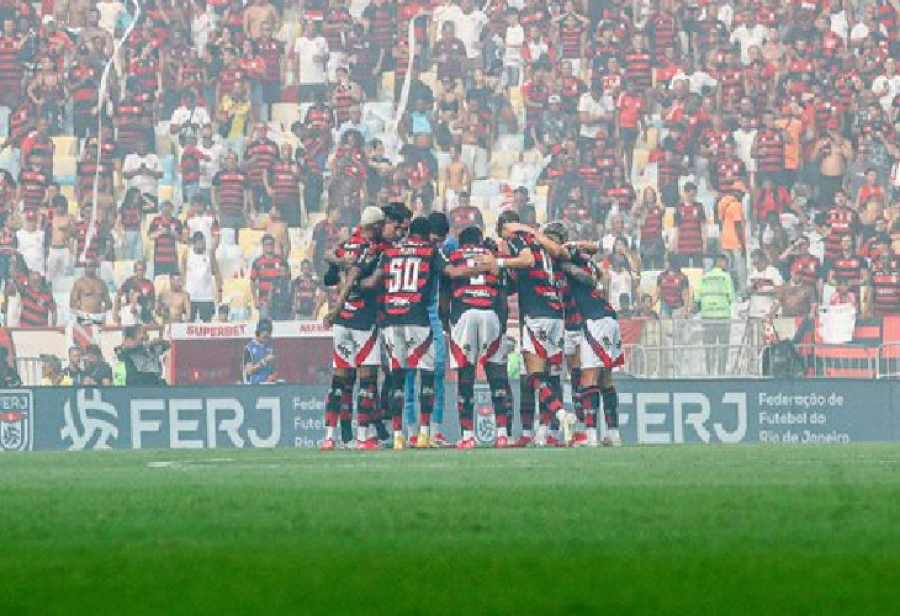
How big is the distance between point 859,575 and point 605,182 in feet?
73.1

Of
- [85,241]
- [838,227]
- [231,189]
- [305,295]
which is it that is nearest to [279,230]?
[231,189]

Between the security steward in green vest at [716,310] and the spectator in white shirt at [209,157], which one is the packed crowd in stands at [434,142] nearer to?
the spectator in white shirt at [209,157]

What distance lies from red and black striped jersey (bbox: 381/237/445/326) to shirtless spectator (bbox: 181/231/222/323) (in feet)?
31.3

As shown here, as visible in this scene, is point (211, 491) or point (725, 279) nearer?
point (211, 491)

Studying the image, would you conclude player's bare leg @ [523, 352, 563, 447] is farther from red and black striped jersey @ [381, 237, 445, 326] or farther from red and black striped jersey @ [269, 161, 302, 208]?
red and black striped jersey @ [269, 161, 302, 208]

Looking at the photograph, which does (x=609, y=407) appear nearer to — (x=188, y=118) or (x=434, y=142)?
(x=434, y=142)

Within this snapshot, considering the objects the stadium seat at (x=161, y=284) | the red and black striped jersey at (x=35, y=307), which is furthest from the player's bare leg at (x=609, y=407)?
the red and black striped jersey at (x=35, y=307)

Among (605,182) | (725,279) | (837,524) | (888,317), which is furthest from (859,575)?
(605,182)

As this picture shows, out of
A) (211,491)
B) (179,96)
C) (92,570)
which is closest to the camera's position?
(92,570)

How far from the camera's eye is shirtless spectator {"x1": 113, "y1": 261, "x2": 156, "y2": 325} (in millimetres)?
26500

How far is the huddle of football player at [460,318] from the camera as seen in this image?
57.4ft

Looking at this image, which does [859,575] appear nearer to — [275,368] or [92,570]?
[92,570]

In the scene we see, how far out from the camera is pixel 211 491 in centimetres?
1080

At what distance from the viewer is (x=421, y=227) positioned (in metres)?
17.4
